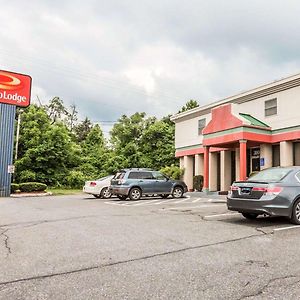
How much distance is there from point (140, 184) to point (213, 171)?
855cm

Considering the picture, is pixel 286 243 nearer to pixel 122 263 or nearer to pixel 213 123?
pixel 122 263

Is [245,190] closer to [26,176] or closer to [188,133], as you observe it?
[188,133]

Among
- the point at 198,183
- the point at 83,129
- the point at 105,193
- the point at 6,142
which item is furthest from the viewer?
the point at 83,129

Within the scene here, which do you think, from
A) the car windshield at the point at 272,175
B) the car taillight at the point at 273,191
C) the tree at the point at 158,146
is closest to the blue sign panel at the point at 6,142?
the tree at the point at 158,146

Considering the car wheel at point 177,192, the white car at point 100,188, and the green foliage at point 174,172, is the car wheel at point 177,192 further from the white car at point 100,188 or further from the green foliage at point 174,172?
the green foliage at point 174,172

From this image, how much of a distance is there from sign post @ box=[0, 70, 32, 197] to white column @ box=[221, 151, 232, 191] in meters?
14.7

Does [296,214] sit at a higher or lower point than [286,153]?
lower

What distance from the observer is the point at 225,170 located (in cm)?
2400

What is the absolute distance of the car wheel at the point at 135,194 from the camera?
18.0m

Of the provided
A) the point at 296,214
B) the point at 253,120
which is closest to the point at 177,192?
the point at 253,120

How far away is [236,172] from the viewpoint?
23.2m

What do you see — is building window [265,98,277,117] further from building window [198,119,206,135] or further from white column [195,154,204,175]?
white column [195,154,204,175]

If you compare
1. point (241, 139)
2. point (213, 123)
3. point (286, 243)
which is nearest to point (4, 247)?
point (286, 243)

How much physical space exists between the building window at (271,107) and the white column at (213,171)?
549 centimetres
